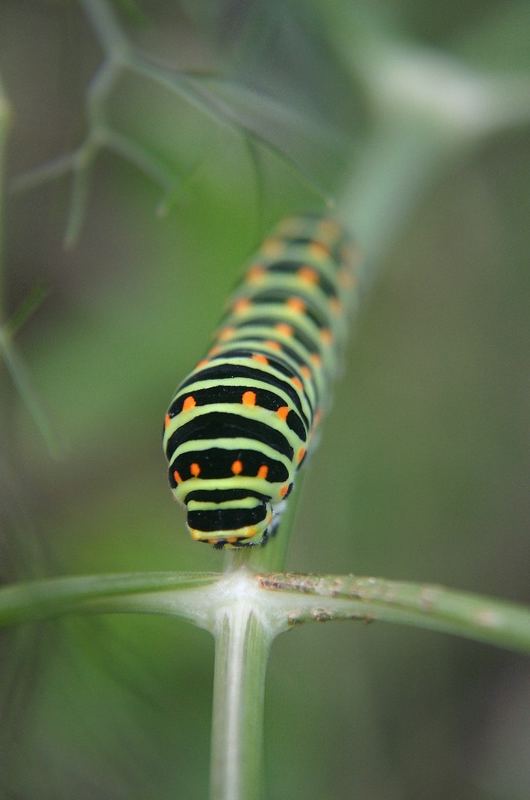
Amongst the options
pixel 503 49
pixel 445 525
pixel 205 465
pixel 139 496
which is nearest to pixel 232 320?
pixel 205 465

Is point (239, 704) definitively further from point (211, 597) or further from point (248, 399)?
point (248, 399)

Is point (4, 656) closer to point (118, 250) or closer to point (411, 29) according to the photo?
point (118, 250)

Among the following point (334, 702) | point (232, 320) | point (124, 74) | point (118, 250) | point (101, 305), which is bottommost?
point (334, 702)

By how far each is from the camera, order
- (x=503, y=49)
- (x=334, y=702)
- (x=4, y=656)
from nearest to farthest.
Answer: (x=4, y=656)
(x=334, y=702)
(x=503, y=49)

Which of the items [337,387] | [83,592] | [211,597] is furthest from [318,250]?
[83,592]

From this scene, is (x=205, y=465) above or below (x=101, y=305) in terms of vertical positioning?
below
